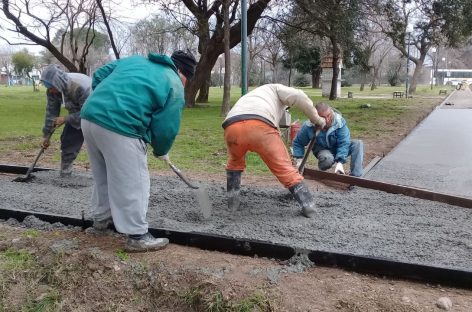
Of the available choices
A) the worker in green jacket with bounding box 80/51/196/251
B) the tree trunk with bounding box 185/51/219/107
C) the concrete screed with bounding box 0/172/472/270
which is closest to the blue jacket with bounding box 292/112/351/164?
the concrete screed with bounding box 0/172/472/270

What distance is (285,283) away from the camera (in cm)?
307

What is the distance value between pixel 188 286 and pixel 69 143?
3.81 metres

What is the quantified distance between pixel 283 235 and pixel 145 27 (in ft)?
104

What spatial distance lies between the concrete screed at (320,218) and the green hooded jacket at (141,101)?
87cm

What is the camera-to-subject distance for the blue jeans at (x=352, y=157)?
5.90 metres

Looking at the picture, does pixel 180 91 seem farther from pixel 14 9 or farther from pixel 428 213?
pixel 14 9

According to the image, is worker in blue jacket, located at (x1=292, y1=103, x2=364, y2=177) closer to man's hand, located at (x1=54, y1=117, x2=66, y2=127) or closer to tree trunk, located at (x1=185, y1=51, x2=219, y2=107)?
man's hand, located at (x1=54, y1=117, x2=66, y2=127)

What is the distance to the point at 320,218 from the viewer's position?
441 cm

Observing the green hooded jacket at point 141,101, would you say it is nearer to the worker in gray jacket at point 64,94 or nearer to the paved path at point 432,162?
the worker in gray jacket at point 64,94

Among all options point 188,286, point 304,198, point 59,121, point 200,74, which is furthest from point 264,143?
point 200,74

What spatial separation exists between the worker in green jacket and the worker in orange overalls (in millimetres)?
721

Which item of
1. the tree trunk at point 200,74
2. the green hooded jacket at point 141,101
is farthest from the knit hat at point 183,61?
the tree trunk at point 200,74

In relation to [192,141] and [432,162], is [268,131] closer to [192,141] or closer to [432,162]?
[432,162]

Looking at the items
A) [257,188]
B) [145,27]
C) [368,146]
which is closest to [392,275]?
[257,188]
